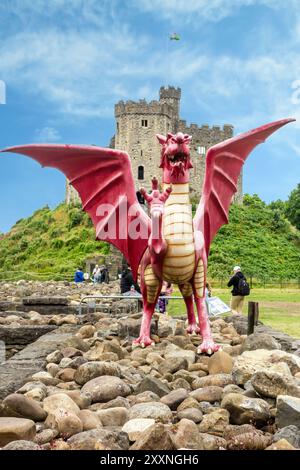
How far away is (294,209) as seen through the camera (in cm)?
4856

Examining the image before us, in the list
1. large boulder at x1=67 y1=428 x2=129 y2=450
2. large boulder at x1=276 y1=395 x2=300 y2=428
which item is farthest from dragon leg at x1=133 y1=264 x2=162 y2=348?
large boulder at x1=67 y1=428 x2=129 y2=450

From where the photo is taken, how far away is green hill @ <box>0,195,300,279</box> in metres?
33.6

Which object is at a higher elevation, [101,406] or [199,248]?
[199,248]

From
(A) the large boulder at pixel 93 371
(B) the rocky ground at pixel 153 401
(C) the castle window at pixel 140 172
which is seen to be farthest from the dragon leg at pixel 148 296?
(C) the castle window at pixel 140 172

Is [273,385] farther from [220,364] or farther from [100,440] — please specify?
[100,440]

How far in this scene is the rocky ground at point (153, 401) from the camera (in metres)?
2.85

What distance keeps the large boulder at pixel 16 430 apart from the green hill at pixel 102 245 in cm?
2445

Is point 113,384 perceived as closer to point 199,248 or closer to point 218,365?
point 218,365

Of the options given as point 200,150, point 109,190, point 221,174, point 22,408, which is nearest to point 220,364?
point 22,408

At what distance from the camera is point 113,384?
382cm

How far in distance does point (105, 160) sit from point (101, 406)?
118 inches

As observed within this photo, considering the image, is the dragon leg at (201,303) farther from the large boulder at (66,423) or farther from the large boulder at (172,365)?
the large boulder at (66,423)

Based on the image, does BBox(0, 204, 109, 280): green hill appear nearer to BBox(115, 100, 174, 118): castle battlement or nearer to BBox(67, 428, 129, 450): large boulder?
BBox(115, 100, 174, 118): castle battlement
